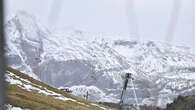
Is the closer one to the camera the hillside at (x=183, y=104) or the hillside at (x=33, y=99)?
the hillside at (x=33, y=99)

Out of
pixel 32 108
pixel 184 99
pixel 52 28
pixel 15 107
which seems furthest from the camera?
pixel 184 99

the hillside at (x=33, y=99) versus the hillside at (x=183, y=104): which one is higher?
the hillside at (x=33, y=99)

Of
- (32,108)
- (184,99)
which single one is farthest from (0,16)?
(184,99)

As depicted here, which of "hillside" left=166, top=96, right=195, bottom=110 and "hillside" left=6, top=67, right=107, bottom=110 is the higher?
"hillside" left=6, top=67, right=107, bottom=110

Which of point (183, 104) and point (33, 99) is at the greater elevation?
point (33, 99)

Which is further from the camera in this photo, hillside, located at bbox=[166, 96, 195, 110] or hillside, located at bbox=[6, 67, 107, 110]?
hillside, located at bbox=[166, 96, 195, 110]

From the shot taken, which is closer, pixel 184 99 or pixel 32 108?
pixel 32 108

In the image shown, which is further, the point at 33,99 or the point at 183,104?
the point at 183,104

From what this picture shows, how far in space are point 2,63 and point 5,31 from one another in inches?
10.2

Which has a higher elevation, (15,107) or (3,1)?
(3,1)

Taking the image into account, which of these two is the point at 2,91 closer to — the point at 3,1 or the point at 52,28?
the point at 3,1

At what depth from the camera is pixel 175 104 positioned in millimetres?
185625

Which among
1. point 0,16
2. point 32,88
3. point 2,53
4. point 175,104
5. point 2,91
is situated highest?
point 0,16

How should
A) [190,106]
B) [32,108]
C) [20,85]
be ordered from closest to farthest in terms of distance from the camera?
[32,108], [20,85], [190,106]
